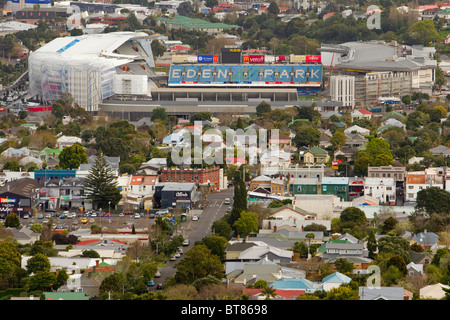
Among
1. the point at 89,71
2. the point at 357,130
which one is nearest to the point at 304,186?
the point at 357,130

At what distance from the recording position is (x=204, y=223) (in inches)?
1081

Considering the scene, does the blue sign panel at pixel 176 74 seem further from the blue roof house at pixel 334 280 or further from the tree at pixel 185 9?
the blue roof house at pixel 334 280

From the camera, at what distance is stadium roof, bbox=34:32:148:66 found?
5673 centimetres

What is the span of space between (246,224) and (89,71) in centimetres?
3070

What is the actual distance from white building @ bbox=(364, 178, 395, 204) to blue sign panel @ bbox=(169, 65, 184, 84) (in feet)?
95.5

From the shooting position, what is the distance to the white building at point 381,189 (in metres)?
30.6

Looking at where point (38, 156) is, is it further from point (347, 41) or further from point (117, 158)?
point (347, 41)

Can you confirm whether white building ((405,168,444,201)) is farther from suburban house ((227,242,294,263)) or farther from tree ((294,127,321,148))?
suburban house ((227,242,294,263))

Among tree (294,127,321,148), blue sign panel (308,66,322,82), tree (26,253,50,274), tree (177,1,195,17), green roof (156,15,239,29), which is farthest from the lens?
tree (177,1,195,17)

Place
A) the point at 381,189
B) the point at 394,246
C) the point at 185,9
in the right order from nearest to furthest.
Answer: the point at 394,246 → the point at 381,189 → the point at 185,9

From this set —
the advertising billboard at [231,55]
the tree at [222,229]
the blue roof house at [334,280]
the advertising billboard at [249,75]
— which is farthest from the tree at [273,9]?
the blue roof house at [334,280]

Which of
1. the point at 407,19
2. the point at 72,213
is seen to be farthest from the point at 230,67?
the point at 72,213

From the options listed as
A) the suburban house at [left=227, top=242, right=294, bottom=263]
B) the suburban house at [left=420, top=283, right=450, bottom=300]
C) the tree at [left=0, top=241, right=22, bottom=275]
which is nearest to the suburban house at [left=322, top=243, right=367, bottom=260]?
the suburban house at [left=227, top=242, right=294, bottom=263]

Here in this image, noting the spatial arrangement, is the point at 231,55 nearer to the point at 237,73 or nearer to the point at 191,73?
the point at 237,73
